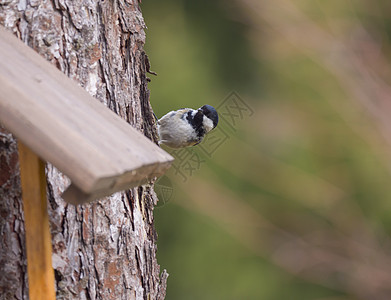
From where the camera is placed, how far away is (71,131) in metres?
0.85

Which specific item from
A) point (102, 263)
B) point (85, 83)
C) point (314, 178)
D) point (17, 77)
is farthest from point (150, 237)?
point (314, 178)

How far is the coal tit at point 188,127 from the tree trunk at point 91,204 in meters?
1.09

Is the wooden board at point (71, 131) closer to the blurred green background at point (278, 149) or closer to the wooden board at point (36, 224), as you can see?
the wooden board at point (36, 224)

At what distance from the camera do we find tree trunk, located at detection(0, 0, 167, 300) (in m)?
1.14

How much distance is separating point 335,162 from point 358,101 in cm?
38

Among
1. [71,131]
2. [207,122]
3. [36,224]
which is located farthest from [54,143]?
[207,122]

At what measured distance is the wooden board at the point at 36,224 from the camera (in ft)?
3.35

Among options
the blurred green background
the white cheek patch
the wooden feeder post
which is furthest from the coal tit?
the wooden feeder post

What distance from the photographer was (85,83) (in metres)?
1.25

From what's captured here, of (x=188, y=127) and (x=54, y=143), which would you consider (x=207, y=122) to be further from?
(x=54, y=143)

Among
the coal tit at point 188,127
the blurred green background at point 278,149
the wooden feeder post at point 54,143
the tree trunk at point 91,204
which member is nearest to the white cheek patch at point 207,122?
the coal tit at point 188,127

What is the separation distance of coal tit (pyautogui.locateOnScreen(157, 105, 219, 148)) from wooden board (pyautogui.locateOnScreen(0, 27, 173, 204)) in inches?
60.1

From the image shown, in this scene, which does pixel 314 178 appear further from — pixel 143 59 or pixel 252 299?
pixel 143 59

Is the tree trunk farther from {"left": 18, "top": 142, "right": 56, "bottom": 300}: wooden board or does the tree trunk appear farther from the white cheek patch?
the white cheek patch
